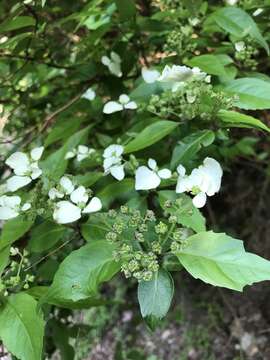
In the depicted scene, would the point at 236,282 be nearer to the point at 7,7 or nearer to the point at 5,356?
the point at 5,356

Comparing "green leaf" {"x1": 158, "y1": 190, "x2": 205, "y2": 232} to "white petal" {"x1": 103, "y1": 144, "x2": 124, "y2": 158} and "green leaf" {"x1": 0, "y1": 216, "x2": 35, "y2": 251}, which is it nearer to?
"white petal" {"x1": 103, "y1": 144, "x2": 124, "y2": 158}

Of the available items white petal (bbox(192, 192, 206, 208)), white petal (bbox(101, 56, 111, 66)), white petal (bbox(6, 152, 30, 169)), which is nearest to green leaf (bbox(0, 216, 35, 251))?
white petal (bbox(6, 152, 30, 169))

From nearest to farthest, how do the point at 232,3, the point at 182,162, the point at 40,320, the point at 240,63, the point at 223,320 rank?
1. the point at 40,320
2. the point at 182,162
3. the point at 240,63
4. the point at 232,3
5. the point at 223,320

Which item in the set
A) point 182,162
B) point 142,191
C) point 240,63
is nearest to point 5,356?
point 142,191

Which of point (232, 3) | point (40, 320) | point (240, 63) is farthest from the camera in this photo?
point (232, 3)

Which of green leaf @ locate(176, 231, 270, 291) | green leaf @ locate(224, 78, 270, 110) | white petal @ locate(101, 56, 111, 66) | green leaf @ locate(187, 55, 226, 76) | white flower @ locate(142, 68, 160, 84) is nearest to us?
green leaf @ locate(176, 231, 270, 291)

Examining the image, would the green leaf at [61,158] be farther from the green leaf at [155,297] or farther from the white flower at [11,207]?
the green leaf at [155,297]

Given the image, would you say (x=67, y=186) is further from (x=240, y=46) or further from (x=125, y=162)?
(x=240, y=46)
